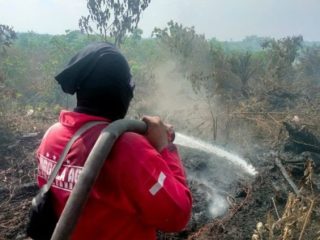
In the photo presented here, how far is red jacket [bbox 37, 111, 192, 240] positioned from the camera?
1.30 metres

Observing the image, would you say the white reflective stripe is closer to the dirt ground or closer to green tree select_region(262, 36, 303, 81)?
the dirt ground

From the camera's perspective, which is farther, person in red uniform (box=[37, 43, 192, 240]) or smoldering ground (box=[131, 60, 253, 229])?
smoldering ground (box=[131, 60, 253, 229])

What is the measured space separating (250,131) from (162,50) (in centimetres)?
750

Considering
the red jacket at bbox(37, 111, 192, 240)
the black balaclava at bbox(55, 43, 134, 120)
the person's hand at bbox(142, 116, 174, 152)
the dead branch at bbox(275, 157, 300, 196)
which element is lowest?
the dead branch at bbox(275, 157, 300, 196)

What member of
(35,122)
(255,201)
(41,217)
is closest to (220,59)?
(35,122)

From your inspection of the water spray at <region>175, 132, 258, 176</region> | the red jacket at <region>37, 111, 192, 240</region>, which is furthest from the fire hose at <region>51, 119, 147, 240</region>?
the water spray at <region>175, 132, 258, 176</region>

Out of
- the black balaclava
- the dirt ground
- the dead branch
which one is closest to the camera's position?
the black balaclava

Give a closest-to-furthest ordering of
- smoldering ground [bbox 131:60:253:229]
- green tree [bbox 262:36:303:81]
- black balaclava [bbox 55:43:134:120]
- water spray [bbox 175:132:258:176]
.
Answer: black balaclava [bbox 55:43:134:120] < smoldering ground [bbox 131:60:253:229] < water spray [bbox 175:132:258:176] < green tree [bbox 262:36:303:81]

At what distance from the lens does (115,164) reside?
4.30ft

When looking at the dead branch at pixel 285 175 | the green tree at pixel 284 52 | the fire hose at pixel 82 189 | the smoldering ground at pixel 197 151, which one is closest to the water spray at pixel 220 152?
the smoldering ground at pixel 197 151

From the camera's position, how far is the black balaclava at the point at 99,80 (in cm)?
143

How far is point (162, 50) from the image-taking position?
15352 mm

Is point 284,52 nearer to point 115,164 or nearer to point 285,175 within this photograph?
point 285,175

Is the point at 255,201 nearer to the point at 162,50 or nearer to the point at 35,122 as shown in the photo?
the point at 35,122
